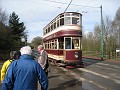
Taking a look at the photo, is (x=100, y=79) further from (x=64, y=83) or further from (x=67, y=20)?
(x=67, y=20)

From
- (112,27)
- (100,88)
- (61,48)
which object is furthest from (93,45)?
(100,88)

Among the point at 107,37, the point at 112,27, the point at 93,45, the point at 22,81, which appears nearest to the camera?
the point at 22,81

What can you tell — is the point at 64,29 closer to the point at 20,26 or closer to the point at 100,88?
the point at 100,88

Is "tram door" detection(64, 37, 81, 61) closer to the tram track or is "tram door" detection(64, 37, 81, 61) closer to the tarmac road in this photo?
the tram track

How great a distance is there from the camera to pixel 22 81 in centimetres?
495

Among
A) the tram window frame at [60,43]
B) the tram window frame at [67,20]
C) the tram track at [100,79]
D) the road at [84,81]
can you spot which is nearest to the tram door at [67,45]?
the tram window frame at [60,43]

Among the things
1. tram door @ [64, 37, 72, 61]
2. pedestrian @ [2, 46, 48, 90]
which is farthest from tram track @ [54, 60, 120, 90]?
pedestrian @ [2, 46, 48, 90]

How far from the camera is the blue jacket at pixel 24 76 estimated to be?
16.2 feet

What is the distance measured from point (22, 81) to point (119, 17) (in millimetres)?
60626

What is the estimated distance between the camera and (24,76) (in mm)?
4938

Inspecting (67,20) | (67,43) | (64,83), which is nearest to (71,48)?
(67,43)

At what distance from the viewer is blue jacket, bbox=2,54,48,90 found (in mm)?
4938

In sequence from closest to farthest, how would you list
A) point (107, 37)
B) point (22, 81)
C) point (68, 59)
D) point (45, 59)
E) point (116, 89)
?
point (22, 81) → point (45, 59) → point (116, 89) → point (68, 59) → point (107, 37)

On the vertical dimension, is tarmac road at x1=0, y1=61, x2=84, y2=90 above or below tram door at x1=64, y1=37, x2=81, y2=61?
below
